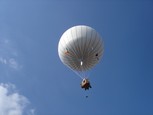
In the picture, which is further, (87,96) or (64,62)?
(64,62)

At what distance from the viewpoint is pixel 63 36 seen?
27828 millimetres

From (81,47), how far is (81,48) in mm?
107

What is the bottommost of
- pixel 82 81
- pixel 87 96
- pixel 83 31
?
pixel 87 96

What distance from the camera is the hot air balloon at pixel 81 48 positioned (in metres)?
26.5

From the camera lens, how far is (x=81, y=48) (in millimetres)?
26484

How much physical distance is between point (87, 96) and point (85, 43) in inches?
219

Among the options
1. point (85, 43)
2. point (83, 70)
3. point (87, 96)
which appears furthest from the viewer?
point (83, 70)

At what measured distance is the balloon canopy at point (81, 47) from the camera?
26469 millimetres

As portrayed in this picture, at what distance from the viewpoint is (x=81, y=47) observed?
86.8 ft

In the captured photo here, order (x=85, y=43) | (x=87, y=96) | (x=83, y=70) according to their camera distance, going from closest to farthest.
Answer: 1. (x=87, y=96)
2. (x=85, y=43)
3. (x=83, y=70)

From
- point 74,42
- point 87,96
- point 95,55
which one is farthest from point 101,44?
point 87,96

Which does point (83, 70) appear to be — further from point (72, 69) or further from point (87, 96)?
point (87, 96)

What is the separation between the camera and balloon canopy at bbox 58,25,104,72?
26.5m

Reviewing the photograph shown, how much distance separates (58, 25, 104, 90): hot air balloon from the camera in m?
26.5
